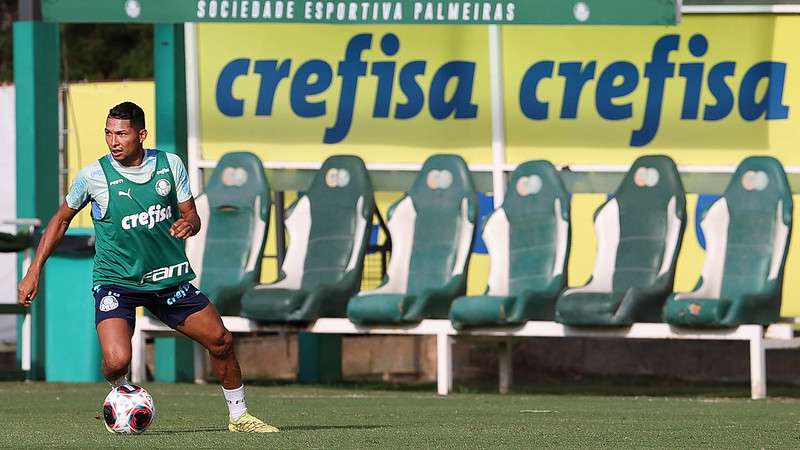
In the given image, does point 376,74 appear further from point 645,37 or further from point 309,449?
point 309,449

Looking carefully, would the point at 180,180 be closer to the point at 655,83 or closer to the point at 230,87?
the point at 655,83

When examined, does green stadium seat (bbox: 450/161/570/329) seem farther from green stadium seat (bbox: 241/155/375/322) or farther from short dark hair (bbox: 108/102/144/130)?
short dark hair (bbox: 108/102/144/130)

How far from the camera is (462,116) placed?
1805 centimetres

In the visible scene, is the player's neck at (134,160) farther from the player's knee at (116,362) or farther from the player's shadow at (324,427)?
the player's shadow at (324,427)

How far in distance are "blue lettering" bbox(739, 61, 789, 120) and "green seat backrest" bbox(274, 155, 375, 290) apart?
3.12 metres

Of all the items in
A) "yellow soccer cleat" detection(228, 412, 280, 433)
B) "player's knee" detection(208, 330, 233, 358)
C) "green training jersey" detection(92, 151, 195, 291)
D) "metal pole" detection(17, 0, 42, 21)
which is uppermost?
"metal pole" detection(17, 0, 42, 21)

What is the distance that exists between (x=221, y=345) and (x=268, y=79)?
795cm

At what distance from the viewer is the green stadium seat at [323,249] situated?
1639cm

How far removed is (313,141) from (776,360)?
4.57 m

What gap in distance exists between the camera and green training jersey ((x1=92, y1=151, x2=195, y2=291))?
10.4 m

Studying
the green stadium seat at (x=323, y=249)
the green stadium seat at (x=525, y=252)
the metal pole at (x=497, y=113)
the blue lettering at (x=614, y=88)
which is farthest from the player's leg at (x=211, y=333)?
the blue lettering at (x=614, y=88)

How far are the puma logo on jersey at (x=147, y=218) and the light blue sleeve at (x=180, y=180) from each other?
103mm

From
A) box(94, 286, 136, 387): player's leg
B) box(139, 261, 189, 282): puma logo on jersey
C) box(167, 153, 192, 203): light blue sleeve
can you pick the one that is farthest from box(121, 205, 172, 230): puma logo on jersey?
box(94, 286, 136, 387): player's leg

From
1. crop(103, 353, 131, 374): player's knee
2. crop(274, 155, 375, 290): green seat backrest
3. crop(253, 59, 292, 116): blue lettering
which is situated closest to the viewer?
crop(103, 353, 131, 374): player's knee
